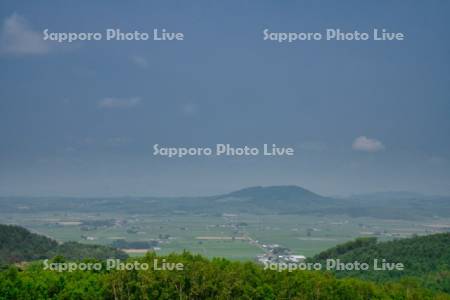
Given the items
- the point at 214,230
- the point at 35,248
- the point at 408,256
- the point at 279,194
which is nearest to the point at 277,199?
the point at 279,194

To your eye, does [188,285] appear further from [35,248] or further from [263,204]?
[263,204]

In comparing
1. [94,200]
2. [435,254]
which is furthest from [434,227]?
[94,200]

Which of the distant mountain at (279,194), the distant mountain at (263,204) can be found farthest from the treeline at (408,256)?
the distant mountain at (279,194)

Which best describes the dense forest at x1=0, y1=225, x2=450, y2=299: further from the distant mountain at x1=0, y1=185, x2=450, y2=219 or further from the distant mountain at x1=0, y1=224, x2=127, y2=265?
Result: the distant mountain at x1=0, y1=185, x2=450, y2=219

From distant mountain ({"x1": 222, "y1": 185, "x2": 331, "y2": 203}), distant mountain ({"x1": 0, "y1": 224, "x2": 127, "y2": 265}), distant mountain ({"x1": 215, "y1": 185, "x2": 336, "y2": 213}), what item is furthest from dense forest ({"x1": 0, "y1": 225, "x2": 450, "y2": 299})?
distant mountain ({"x1": 222, "y1": 185, "x2": 331, "y2": 203})

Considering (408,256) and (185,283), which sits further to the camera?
(408,256)

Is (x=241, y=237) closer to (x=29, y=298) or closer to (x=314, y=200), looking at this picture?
(x=29, y=298)

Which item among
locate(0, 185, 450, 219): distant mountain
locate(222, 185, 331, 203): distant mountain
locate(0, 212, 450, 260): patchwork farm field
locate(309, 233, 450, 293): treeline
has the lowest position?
locate(309, 233, 450, 293): treeline
